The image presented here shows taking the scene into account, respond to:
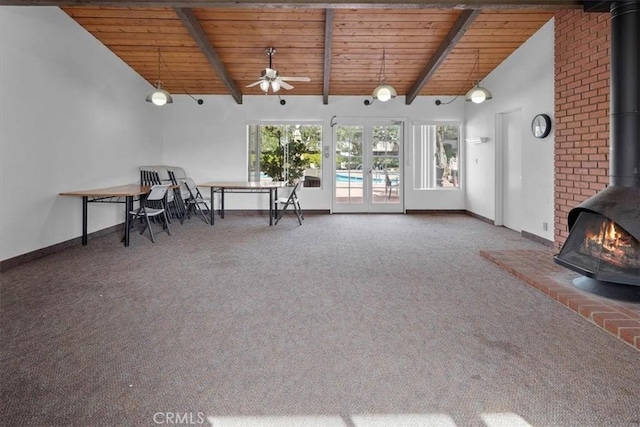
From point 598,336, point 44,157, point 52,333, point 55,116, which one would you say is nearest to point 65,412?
point 52,333

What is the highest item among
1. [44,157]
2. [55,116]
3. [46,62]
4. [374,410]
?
[46,62]

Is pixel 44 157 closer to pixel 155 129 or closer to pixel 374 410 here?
pixel 155 129

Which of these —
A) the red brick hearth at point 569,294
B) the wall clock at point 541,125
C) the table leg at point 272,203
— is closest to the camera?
the red brick hearth at point 569,294

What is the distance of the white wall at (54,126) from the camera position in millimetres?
4344

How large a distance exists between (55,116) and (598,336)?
19.3ft

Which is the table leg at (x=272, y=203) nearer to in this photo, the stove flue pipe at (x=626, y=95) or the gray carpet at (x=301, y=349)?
the gray carpet at (x=301, y=349)

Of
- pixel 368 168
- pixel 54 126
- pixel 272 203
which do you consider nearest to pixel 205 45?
pixel 54 126

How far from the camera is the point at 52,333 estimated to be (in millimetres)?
2543

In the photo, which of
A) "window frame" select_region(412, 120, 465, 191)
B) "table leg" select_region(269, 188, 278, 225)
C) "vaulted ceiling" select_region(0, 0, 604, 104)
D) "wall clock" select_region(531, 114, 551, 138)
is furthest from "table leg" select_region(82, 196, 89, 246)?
"window frame" select_region(412, 120, 465, 191)

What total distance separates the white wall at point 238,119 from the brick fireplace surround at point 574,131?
428cm

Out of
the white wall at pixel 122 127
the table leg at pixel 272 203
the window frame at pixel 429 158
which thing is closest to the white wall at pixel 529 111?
the white wall at pixel 122 127

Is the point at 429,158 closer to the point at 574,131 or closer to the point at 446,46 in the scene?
the point at 446,46

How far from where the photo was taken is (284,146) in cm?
917

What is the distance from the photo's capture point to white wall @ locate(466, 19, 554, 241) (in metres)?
5.45
